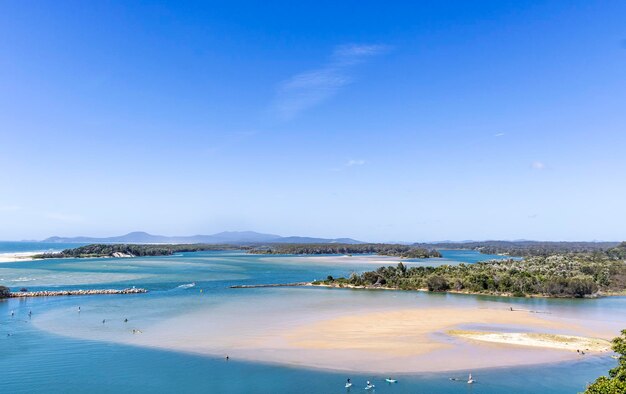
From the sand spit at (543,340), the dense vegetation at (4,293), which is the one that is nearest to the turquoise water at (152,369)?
the sand spit at (543,340)

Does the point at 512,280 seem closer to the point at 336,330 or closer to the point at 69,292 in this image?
the point at 336,330

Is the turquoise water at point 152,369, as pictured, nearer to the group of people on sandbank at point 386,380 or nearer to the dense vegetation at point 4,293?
the group of people on sandbank at point 386,380

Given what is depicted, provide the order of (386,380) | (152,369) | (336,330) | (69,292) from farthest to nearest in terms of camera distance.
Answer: (69,292)
(336,330)
(152,369)
(386,380)

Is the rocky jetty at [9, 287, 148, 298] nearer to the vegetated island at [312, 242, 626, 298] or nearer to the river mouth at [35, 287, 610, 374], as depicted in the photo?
the river mouth at [35, 287, 610, 374]

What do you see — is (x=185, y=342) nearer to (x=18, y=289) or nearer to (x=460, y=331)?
(x=460, y=331)

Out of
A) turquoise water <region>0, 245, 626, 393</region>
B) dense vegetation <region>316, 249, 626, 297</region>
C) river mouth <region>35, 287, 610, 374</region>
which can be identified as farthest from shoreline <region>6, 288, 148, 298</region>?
dense vegetation <region>316, 249, 626, 297</region>

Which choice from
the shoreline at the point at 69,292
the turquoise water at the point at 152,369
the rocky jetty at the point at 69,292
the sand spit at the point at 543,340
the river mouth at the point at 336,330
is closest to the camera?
the turquoise water at the point at 152,369

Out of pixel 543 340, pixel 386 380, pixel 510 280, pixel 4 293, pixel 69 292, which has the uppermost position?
pixel 510 280

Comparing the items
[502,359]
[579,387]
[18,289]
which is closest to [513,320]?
[502,359]

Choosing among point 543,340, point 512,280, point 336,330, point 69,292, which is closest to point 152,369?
point 336,330
